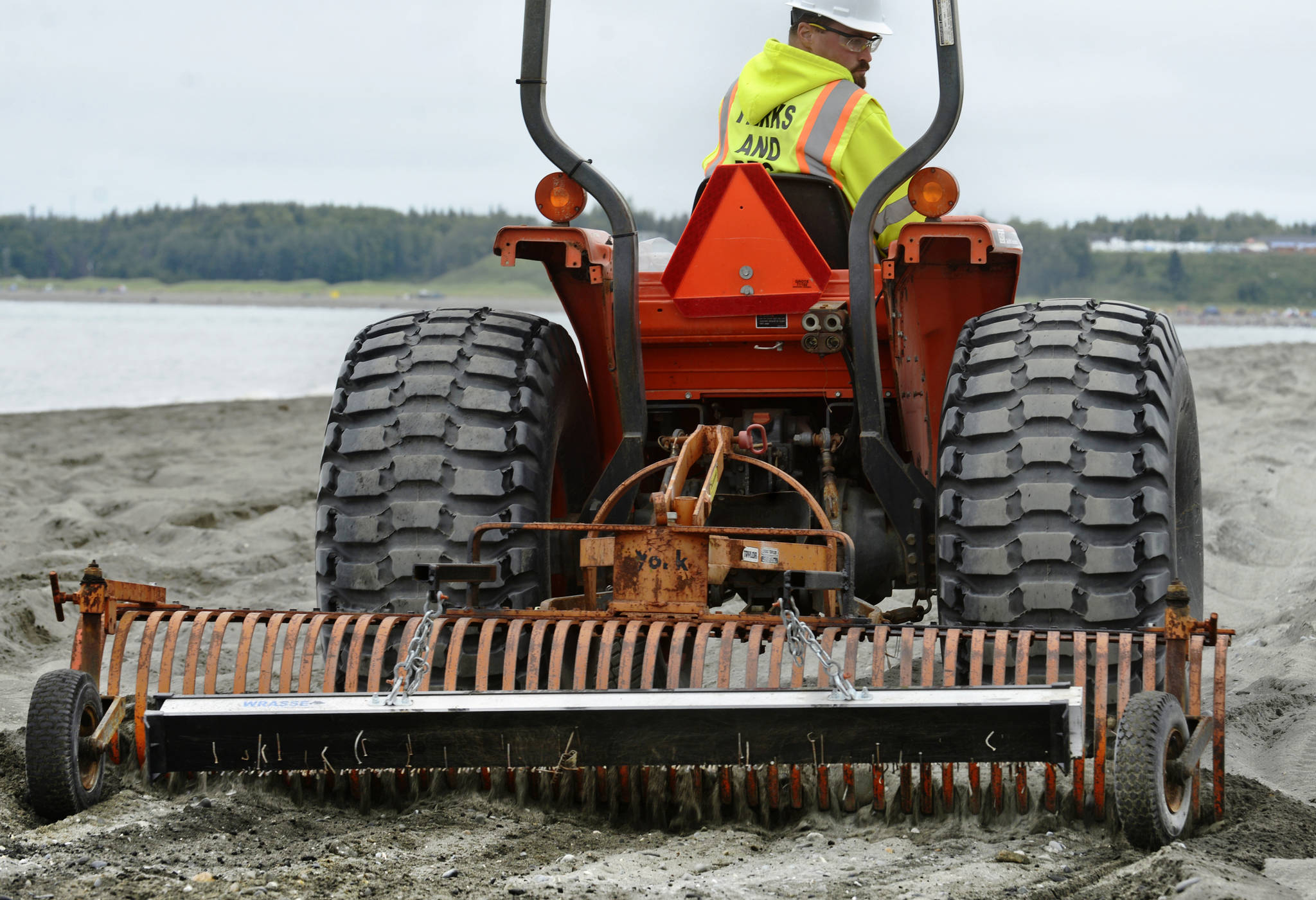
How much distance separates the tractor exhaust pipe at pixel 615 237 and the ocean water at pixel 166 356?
1384 cm

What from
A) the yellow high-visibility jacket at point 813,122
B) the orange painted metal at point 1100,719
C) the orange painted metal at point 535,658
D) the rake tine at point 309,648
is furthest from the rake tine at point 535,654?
the yellow high-visibility jacket at point 813,122

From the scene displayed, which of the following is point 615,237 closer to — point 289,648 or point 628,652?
point 628,652

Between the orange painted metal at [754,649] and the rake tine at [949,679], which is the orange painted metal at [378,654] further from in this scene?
the rake tine at [949,679]

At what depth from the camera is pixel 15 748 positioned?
3961 millimetres

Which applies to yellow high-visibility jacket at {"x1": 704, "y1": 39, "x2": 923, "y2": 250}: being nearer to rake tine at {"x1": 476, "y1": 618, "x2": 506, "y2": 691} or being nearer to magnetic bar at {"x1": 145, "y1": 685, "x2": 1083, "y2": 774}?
rake tine at {"x1": 476, "y1": 618, "x2": 506, "y2": 691}

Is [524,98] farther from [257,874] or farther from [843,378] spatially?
[257,874]

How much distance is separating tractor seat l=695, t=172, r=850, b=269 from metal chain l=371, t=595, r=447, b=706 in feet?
5.84

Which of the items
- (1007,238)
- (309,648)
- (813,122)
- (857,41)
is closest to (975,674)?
(1007,238)

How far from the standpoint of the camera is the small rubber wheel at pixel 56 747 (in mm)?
3320

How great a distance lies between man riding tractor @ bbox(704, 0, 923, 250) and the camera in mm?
4535

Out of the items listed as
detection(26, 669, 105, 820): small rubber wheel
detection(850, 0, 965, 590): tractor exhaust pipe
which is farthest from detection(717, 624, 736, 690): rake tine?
detection(26, 669, 105, 820): small rubber wheel

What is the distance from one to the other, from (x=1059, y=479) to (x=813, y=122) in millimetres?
1480

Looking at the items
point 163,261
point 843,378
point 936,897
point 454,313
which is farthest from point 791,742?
point 163,261

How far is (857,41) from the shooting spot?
15.6 feet
